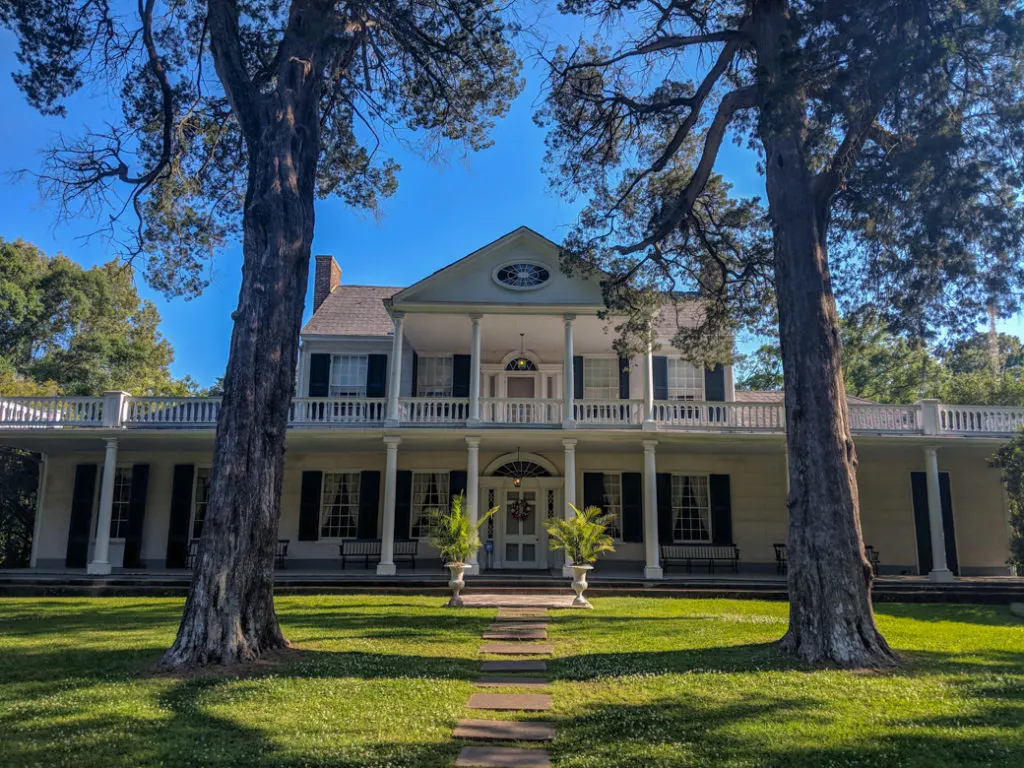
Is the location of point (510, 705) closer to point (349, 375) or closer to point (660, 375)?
point (660, 375)

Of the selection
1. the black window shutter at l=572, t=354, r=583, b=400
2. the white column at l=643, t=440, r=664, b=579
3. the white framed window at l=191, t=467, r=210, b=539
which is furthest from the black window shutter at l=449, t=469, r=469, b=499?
the white framed window at l=191, t=467, r=210, b=539

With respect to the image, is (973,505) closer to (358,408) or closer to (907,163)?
(907,163)

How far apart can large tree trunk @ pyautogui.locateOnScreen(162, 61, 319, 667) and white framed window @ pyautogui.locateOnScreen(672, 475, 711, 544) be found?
12.2 metres

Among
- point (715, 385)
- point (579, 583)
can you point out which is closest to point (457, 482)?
point (579, 583)

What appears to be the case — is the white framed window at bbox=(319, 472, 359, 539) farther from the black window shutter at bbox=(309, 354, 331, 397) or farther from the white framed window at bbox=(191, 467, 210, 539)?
the white framed window at bbox=(191, 467, 210, 539)

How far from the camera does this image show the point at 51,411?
16.4 metres

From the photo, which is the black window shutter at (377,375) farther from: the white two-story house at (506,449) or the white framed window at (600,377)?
the white framed window at (600,377)

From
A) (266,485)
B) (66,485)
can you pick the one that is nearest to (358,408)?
(66,485)

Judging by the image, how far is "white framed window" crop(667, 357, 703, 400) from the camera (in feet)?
60.7

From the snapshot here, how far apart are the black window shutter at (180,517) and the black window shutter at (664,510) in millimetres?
11637

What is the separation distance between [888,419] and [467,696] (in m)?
13.8

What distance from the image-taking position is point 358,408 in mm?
17344

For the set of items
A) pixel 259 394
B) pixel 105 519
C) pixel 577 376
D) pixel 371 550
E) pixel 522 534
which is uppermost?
pixel 577 376

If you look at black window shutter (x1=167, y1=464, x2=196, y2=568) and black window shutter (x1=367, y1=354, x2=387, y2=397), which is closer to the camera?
black window shutter (x1=167, y1=464, x2=196, y2=568)
